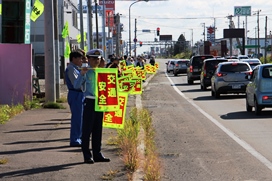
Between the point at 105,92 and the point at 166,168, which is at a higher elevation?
the point at 105,92

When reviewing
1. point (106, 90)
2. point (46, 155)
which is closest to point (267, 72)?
point (46, 155)

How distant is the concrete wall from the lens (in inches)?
921

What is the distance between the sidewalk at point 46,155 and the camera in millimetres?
10344

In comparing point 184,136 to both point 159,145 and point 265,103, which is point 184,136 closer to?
point 159,145

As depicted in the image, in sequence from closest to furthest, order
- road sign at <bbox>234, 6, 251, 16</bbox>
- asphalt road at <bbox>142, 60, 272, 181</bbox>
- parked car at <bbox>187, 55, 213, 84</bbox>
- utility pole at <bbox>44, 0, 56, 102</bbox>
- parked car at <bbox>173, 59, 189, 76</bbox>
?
asphalt road at <bbox>142, 60, 272, 181</bbox>, utility pole at <bbox>44, 0, 56, 102</bbox>, parked car at <bbox>187, 55, 213, 84</bbox>, parked car at <bbox>173, 59, 189, 76</bbox>, road sign at <bbox>234, 6, 251, 16</bbox>

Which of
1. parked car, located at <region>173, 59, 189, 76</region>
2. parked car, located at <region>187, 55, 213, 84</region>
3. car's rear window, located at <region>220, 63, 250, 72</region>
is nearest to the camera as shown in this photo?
car's rear window, located at <region>220, 63, 250, 72</region>

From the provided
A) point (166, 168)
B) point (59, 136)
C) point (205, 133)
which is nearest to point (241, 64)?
point (205, 133)

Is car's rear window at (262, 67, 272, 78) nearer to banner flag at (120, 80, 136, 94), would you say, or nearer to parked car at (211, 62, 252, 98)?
banner flag at (120, 80, 136, 94)

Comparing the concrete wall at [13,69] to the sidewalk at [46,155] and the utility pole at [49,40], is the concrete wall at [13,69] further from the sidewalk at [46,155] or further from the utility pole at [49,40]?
the sidewalk at [46,155]

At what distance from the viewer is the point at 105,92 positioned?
11203mm

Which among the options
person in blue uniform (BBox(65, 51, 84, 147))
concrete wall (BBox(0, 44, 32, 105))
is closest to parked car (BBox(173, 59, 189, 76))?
concrete wall (BBox(0, 44, 32, 105))

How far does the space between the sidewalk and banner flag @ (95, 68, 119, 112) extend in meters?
0.91

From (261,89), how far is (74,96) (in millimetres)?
9146

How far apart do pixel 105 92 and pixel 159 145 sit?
3.74 meters
